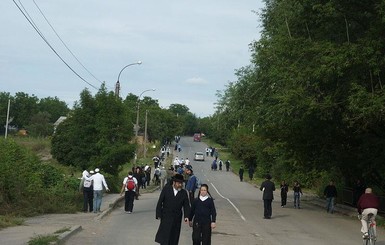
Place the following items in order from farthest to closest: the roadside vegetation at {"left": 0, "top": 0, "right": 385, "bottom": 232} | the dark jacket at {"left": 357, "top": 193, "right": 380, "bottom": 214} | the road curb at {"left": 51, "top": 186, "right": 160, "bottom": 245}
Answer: the roadside vegetation at {"left": 0, "top": 0, "right": 385, "bottom": 232} → the dark jacket at {"left": 357, "top": 193, "right": 380, "bottom": 214} → the road curb at {"left": 51, "top": 186, "right": 160, "bottom": 245}

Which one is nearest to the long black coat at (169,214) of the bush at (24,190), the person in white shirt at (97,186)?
the bush at (24,190)

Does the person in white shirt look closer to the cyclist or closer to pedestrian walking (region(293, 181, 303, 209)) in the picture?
the cyclist

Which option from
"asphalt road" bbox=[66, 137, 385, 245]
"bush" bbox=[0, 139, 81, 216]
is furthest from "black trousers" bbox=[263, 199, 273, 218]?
"bush" bbox=[0, 139, 81, 216]

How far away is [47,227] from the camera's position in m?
16.2

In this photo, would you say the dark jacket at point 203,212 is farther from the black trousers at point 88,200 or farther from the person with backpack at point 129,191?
the person with backpack at point 129,191

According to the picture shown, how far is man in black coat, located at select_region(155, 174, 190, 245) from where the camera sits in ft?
35.5

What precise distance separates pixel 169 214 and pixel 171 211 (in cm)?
7

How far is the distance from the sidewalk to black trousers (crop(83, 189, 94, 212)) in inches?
20.8

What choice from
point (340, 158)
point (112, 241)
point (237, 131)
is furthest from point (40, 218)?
point (237, 131)

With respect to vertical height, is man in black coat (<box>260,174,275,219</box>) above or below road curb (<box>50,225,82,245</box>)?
above

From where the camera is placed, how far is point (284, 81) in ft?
78.6

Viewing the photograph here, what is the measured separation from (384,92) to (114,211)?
11.6 metres

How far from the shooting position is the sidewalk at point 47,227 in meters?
13.4

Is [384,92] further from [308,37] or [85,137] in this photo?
[85,137]
